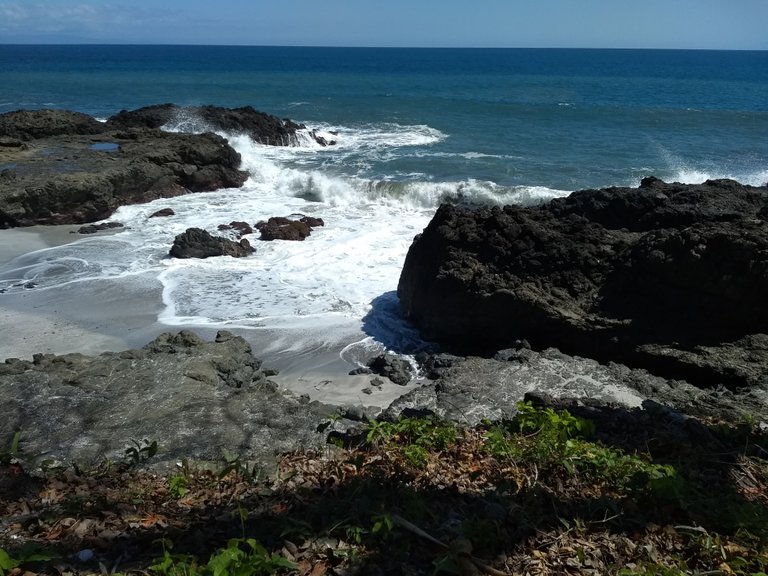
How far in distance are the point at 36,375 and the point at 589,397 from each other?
548cm

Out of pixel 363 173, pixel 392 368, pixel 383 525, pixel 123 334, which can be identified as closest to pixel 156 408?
pixel 392 368

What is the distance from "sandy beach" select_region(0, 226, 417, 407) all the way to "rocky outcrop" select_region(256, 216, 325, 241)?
126 inches

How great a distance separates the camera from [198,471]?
16.1ft

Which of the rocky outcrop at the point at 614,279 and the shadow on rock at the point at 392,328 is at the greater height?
the rocky outcrop at the point at 614,279

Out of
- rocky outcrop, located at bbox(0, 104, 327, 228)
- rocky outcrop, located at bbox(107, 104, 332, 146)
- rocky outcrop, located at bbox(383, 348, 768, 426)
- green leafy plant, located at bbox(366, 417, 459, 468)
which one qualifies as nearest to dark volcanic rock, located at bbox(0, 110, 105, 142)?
rocky outcrop, located at bbox(0, 104, 327, 228)

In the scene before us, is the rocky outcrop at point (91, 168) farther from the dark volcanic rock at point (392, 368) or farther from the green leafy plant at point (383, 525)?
the green leafy plant at point (383, 525)

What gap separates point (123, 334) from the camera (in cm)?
1034

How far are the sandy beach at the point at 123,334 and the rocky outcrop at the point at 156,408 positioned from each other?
1.04 m

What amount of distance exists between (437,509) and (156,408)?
3.46 meters

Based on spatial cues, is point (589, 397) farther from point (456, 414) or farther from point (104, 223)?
point (104, 223)

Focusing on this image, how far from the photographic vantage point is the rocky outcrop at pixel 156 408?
18.4 feet

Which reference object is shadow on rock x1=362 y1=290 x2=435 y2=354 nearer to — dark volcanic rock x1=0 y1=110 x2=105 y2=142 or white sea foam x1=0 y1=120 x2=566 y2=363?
white sea foam x1=0 y1=120 x2=566 y2=363

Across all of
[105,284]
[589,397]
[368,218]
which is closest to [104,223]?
[105,284]

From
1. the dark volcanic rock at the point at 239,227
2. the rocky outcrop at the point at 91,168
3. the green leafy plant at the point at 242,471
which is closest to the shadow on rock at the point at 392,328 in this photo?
the dark volcanic rock at the point at 239,227
